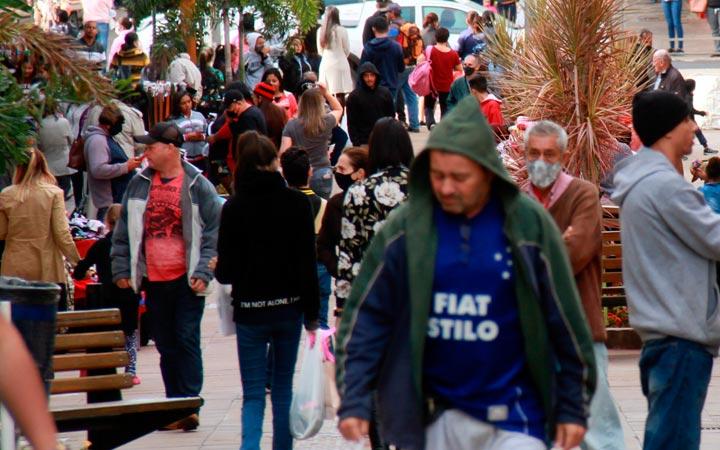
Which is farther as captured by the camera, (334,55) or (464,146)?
(334,55)

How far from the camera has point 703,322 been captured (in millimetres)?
5832

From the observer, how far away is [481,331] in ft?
14.7

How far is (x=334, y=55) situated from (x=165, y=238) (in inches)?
543

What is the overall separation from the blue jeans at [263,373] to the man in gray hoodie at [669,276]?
226cm

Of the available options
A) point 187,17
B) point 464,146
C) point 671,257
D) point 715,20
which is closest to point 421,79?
point 187,17

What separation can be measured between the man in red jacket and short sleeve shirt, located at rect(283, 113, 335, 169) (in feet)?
5.71

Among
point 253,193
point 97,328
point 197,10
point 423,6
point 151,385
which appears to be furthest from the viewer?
point 423,6

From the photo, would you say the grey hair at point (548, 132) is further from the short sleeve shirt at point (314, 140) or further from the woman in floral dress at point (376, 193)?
the short sleeve shirt at point (314, 140)

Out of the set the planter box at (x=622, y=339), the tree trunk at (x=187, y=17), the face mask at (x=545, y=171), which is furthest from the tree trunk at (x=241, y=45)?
the face mask at (x=545, y=171)

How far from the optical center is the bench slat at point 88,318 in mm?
8023

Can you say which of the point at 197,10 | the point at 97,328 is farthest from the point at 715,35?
the point at 97,328

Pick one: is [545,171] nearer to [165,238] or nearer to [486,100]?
[165,238]

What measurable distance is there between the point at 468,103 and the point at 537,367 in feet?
2.68

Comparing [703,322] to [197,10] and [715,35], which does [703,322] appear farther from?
[715,35]
